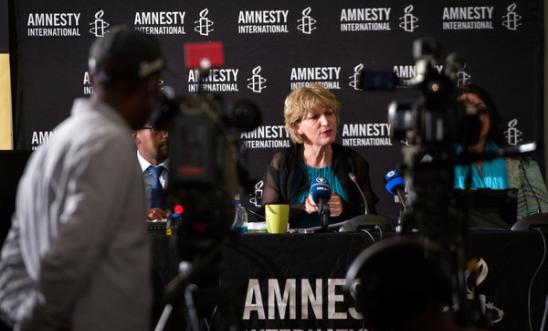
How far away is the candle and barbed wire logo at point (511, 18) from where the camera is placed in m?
5.43

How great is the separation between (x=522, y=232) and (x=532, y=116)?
7.40ft

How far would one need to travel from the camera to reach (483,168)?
420 centimetres

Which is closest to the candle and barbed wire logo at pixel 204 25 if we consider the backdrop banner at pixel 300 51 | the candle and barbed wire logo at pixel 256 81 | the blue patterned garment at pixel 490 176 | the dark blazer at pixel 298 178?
the backdrop banner at pixel 300 51

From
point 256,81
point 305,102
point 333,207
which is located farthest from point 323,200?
point 256,81

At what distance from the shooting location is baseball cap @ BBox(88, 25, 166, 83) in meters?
1.99

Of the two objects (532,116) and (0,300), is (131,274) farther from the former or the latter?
(532,116)

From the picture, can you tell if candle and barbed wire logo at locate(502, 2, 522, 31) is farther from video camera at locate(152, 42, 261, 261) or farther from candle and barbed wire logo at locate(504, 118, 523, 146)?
video camera at locate(152, 42, 261, 261)

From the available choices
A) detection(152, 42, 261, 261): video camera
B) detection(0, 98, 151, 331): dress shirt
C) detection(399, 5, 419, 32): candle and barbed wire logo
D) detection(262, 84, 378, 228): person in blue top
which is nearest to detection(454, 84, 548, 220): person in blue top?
detection(262, 84, 378, 228): person in blue top

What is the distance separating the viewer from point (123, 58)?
1.99m

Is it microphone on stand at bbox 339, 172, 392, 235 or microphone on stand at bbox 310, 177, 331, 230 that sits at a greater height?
microphone on stand at bbox 310, 177, 331, 230

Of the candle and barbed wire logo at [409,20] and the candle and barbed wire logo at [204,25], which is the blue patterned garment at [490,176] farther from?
the candle and barbed wire logo at [204,25]

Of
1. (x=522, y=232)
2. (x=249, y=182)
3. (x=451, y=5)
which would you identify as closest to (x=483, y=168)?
(x=522, y=232)

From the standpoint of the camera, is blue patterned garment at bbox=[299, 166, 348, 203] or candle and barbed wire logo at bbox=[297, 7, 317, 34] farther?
candle and barbed wire logo at bbox=[297, 7, 317, 34]

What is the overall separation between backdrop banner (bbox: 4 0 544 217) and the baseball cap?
3.41 meters
